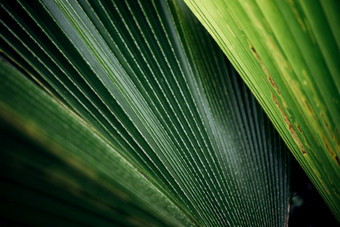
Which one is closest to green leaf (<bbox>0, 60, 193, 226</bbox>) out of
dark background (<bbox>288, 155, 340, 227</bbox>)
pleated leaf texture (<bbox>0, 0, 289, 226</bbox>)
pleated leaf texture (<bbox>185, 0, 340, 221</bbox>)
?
pleated leaf texture (<bbox>0, 0, 289, 226</bbox>)

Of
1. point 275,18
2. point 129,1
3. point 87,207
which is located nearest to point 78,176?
point 87,207

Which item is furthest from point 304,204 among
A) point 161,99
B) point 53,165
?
point 53,165

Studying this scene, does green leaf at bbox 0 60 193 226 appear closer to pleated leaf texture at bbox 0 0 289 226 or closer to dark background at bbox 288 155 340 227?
pleated leaf texture at bbox 0 0 289 226

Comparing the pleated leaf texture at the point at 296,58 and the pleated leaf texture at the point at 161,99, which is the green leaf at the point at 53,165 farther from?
the pleated leaf texture at the point at 296,58

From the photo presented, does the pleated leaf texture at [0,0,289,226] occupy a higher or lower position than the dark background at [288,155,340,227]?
higher


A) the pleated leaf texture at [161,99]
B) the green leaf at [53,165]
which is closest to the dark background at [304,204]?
the pleated leaf texture at [161,99]
